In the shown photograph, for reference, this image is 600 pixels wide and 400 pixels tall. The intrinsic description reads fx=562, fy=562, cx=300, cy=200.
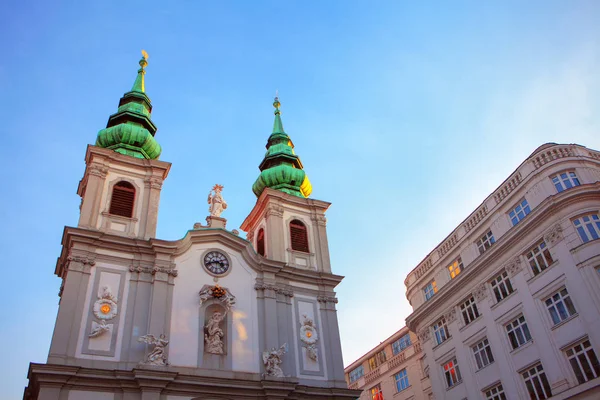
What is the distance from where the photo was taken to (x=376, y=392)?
45938 millimetres

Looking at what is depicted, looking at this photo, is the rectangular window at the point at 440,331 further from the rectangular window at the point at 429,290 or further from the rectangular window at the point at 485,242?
the rectangular window at the point at 485,242

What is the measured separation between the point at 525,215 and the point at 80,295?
20.6 m

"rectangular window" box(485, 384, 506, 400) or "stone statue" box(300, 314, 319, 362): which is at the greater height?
"stone statue" box(300, 314, 319, 362)

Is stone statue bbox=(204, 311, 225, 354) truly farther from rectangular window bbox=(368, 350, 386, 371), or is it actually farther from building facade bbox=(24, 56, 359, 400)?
rectangular window bbox=(368, 350, 386, 371)

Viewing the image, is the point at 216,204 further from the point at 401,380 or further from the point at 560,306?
the point at 401,380

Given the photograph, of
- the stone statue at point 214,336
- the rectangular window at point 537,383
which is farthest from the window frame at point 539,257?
the stone statue at point 214,336

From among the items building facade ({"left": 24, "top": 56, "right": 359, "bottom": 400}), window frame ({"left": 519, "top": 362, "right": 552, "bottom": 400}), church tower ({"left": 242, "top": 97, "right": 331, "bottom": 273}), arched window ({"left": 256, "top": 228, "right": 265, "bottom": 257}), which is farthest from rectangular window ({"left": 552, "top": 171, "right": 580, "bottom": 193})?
arched window ({"left": 256, "top": 228, "right": 265, "bottom": 257})

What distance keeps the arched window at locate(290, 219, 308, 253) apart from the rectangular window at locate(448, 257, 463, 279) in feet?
29.1

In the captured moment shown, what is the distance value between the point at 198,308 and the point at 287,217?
801cm

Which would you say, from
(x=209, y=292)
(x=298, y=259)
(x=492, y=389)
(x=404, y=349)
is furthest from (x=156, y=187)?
(x=404, y=349)

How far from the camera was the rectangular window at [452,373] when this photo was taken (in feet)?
99.5

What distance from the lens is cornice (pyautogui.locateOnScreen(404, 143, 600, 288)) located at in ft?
87.8

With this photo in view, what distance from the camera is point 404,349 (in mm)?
43250

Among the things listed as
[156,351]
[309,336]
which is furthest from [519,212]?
[156,351]
